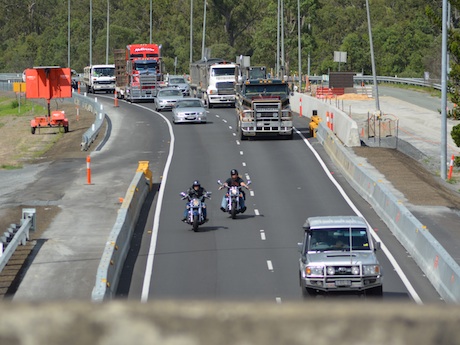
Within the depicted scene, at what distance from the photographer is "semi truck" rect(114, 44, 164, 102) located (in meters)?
75.5

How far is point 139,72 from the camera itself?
7512 centimetres

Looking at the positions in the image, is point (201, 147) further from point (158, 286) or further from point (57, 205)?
point (158, 286)

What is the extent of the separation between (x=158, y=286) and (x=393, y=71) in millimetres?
108033

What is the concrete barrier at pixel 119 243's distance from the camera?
17578 millimetres

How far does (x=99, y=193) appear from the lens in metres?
35.9

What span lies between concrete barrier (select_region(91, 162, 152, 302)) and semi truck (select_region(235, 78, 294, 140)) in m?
13.4

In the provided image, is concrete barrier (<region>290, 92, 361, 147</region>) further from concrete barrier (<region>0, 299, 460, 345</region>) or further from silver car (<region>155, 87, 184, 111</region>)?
concrete barrier (<region>0, 299, 460, 345</region>)

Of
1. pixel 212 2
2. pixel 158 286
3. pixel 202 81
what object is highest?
pixel 212 2

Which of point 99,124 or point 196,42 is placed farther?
point 196,42

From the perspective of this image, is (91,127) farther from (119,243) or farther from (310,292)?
(310,292)

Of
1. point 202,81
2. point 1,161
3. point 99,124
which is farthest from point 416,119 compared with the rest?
point 1,161

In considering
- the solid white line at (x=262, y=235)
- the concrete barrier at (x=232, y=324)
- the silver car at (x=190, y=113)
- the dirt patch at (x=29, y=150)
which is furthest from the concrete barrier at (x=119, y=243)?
the silver car at (x=190, y=113)

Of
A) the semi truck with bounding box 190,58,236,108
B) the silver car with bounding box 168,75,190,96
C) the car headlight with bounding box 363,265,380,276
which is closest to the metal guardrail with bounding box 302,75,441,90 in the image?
the silver car with bounding box 168,75,190,96

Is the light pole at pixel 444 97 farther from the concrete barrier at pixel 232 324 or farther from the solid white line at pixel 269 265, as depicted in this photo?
the concrete barrier at pixel 232 324
